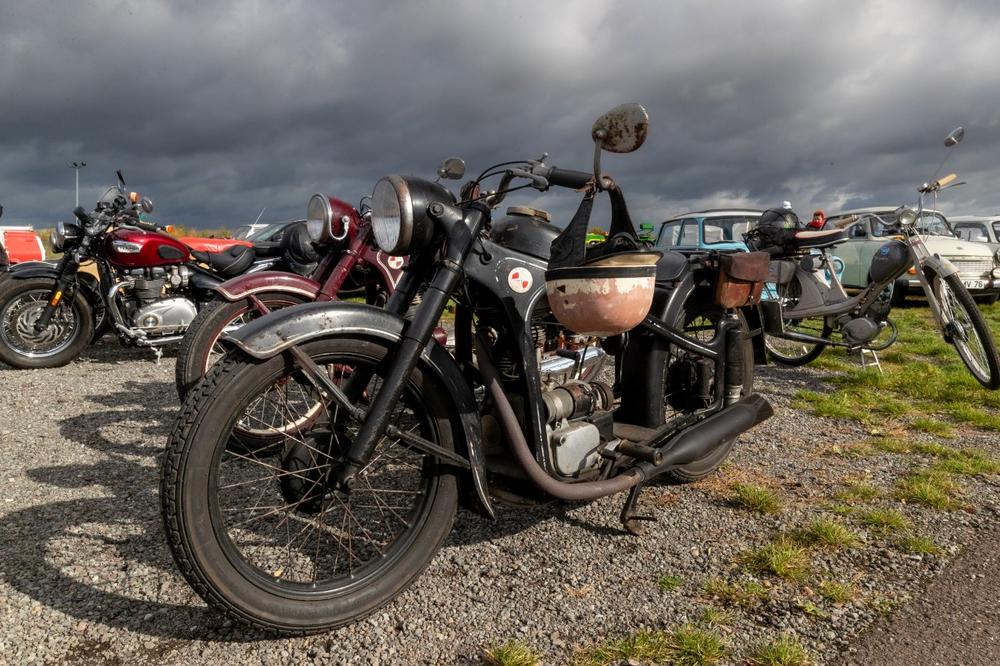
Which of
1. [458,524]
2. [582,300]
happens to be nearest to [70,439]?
[458,524]

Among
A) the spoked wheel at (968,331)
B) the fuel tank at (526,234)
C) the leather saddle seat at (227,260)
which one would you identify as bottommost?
the spoked wheel at (968,331)

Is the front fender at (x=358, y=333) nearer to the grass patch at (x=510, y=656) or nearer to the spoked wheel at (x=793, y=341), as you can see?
the grass patch at (x=510, y=656)

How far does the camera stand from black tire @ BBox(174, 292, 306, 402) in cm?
392

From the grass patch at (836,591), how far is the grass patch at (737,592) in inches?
7.8

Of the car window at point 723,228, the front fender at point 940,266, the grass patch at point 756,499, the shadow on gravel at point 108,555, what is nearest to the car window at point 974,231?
the car window at point 723,228

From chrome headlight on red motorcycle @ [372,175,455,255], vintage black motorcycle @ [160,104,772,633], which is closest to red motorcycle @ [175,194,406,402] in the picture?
vintage black motorcycle @ [160,104,772,633]

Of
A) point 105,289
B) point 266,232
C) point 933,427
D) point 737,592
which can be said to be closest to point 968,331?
point 933,427

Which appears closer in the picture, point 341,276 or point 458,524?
point 458,524

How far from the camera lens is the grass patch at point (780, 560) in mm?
2447

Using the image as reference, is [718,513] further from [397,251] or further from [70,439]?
[70,439]

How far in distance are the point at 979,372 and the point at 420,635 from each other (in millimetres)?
5191

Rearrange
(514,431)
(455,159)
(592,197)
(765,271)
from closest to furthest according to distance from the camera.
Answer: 1. (514,431)
2. (592,197)
3. (455,159)
4. (765,271)

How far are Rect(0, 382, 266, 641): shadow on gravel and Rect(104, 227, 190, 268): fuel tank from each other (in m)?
3.25

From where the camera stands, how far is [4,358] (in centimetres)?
612
